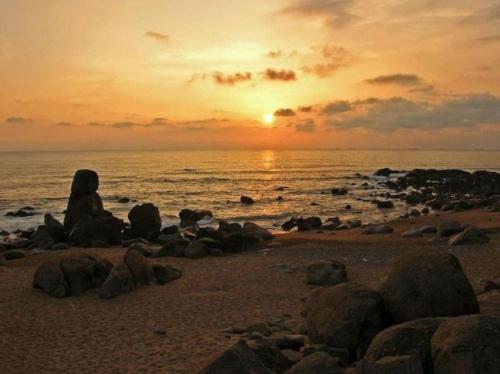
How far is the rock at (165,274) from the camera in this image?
20375mm

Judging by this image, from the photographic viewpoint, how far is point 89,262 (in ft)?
65.2

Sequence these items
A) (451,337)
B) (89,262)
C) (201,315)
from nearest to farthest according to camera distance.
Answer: (451,337) < (201,315) < (89,262)

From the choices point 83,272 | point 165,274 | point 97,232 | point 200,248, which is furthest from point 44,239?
point 165,274

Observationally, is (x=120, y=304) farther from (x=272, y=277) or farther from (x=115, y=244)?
(x=115, y=244)

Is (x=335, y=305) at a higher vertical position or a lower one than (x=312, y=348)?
higher

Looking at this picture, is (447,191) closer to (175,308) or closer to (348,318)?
(175,308)

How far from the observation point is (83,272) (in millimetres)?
19172

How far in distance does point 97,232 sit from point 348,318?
24277mm

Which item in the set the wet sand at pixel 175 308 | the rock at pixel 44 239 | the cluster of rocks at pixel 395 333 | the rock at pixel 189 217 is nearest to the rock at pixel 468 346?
the cluster of rocks at pixel 395 333

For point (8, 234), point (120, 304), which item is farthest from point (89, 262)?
point (8, 234)

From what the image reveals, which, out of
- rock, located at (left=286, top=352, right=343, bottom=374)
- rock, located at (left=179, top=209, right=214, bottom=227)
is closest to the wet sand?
rock, located at (left=286, top=352, right=343, bottom=374)

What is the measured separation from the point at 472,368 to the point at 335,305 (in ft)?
12.4

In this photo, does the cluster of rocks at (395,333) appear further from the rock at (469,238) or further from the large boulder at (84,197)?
the large boulder at (84,197)

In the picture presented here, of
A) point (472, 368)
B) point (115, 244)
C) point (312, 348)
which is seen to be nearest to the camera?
point (472, 368)
